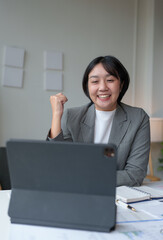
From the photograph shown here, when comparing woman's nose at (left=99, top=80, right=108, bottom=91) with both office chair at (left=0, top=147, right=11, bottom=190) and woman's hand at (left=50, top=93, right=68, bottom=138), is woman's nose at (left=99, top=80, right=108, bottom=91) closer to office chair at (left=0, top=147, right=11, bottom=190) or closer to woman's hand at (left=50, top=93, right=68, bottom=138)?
woman's hand at (left=50, top=93, right=68, bottom=138)

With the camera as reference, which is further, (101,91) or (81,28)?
(81,28)

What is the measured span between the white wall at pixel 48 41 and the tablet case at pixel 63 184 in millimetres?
2362

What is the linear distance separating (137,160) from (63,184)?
83 centimetres

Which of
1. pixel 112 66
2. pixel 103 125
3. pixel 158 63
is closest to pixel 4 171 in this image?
pixel 103 125

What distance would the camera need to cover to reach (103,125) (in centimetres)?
165

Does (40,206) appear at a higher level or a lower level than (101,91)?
lower

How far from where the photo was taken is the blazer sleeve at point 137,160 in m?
1.34

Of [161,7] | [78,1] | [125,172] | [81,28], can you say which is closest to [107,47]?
[81,28]

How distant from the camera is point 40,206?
2.44 feet

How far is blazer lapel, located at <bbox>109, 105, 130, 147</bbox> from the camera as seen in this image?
157 cm

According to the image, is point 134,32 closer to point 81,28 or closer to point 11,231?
point 81,28

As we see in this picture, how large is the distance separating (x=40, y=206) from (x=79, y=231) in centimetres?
13

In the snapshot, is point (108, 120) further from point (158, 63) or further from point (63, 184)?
point (158, 63)

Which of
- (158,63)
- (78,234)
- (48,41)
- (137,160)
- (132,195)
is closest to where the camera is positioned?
(78,234)
